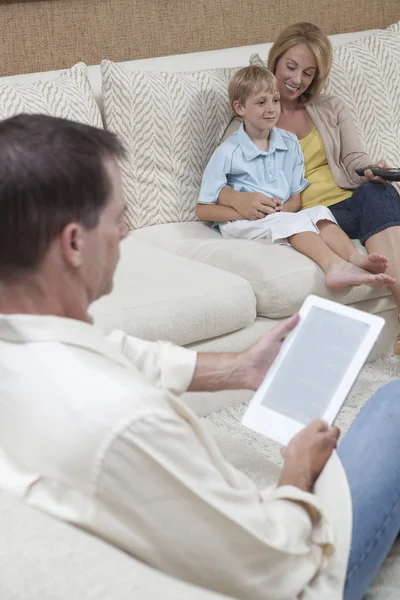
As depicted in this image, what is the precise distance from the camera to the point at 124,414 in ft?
2.69

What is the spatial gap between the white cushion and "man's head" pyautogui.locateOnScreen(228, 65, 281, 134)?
395 mm

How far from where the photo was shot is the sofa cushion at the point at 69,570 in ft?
2.42

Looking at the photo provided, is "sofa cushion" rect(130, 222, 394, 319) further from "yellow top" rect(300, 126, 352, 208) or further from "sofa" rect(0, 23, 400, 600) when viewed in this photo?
"yellow top" rect(300, 126, 352, 208)

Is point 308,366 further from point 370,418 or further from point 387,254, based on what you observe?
point 387,254

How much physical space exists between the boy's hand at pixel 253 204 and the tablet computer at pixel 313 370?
138 centimetres

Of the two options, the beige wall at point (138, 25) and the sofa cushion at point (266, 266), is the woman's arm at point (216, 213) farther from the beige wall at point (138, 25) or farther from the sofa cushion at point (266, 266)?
the beige wall at point (138, 25)

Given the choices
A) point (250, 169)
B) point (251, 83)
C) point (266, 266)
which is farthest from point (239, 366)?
point (251, 83)

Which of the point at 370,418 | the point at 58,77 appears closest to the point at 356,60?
the point at 58,77

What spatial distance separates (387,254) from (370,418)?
51.1 inches

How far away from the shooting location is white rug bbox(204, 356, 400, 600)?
1337 mm

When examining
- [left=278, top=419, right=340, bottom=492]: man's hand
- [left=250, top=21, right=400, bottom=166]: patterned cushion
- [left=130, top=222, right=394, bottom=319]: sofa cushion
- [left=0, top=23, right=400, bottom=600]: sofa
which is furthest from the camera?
[left=250, top=21, right=400, bottom=166]: patterned cushion

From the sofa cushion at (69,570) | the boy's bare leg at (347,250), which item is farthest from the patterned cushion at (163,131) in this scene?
the sofa cushion at (69,570)

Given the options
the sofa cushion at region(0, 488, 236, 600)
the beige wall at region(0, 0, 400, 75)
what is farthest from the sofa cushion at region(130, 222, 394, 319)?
the sofa cushion at region(0, 488, 236, 600)

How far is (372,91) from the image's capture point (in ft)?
10.1
